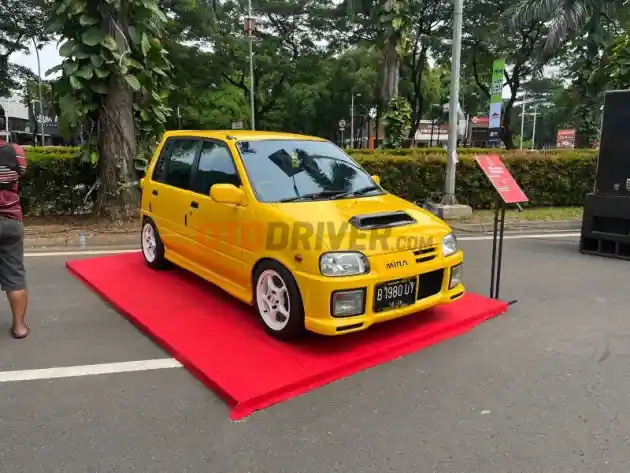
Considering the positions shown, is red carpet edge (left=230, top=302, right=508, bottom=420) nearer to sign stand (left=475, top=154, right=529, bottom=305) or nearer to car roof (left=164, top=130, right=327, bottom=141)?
sign stand (left=475, top=154, right=529, bottom=305)

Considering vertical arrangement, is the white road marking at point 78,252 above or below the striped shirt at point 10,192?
below

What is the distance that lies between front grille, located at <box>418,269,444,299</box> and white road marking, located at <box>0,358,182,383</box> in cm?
198

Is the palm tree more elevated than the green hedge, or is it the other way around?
the palm tree

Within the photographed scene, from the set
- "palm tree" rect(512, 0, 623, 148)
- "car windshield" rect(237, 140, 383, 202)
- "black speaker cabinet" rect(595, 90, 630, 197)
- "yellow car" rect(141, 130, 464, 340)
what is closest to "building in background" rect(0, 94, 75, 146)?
"palm tree" rect(512, 0, 623, 148)

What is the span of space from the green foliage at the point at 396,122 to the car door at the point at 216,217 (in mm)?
13130

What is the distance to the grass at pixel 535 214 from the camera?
10750mm

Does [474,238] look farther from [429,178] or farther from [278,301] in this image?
[278,301]

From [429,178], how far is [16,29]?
2534cm

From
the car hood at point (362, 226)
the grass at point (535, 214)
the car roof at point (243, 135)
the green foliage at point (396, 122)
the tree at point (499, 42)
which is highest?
the tree at point (499, 42)

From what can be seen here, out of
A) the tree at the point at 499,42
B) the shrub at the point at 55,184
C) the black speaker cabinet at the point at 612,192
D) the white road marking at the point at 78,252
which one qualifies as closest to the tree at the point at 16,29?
the shrub at the point at 55,184

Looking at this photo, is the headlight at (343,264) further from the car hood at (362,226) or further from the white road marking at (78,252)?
the white road marking at (78,252)

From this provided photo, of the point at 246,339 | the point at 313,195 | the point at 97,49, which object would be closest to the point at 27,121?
the point at 97,49

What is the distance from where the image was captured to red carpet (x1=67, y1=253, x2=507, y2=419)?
142 inches

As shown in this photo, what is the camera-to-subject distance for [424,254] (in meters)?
4.33
